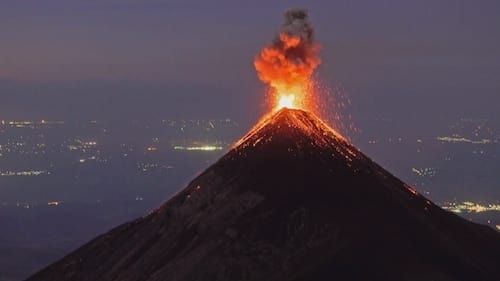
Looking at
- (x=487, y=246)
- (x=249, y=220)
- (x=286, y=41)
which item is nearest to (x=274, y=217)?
(x=249, y=220)

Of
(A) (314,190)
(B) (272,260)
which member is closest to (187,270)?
(B) (272,260)

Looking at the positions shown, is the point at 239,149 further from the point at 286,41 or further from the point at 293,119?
the point at 286,41

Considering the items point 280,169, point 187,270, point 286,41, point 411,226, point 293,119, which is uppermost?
point 286,41

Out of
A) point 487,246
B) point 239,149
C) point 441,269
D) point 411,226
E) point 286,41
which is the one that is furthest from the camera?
point 286,41

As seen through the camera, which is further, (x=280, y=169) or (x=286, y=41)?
(x=286, y=41)

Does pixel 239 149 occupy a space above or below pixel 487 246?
above

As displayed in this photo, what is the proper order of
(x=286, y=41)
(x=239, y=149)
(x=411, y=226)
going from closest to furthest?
(x=411, y=226) < (x=239, y=149) < (x=286, y=41)

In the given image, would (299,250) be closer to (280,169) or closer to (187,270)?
(187,270)
